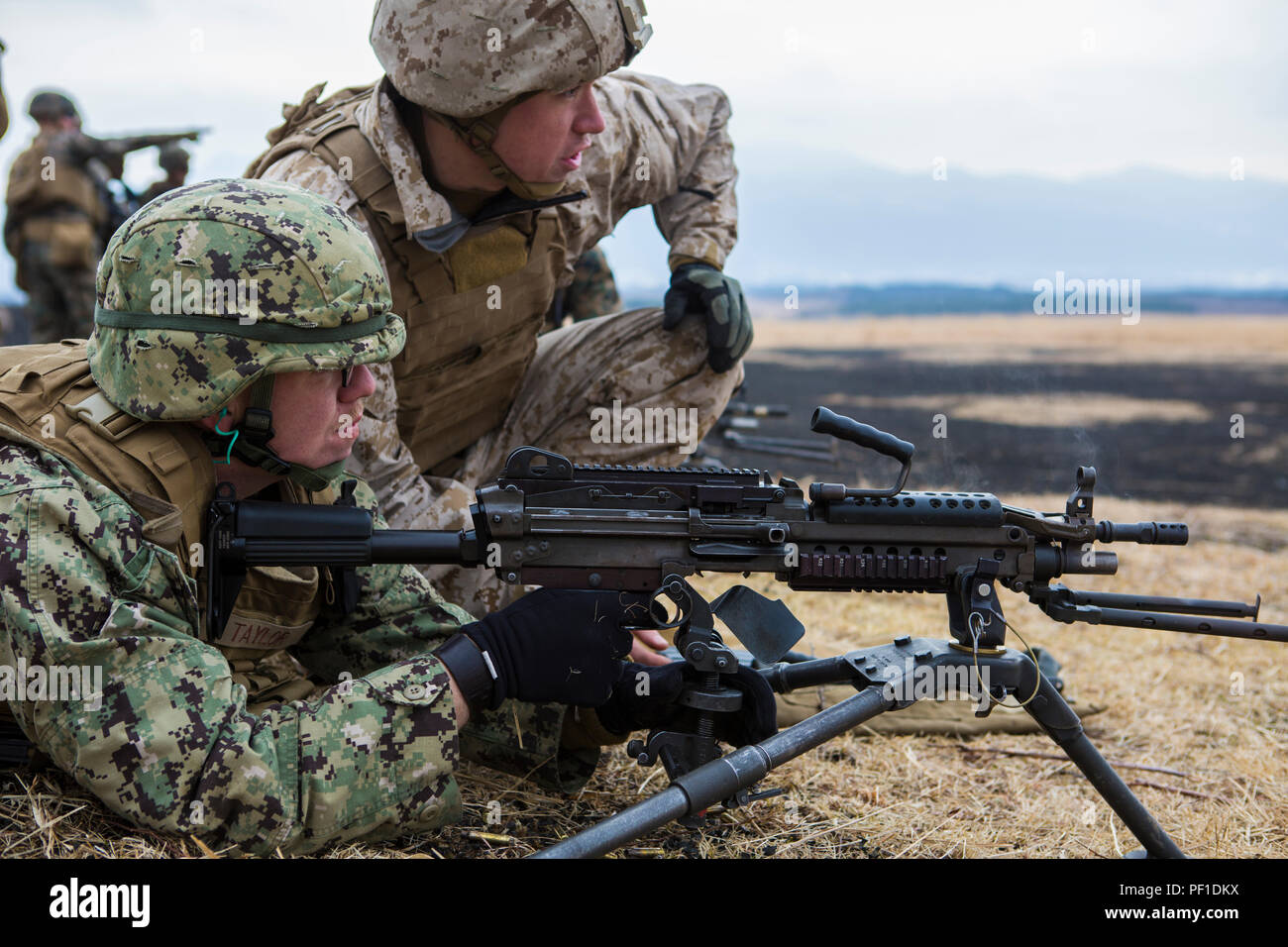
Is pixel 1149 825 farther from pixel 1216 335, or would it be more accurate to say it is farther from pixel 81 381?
pixel 1216 335

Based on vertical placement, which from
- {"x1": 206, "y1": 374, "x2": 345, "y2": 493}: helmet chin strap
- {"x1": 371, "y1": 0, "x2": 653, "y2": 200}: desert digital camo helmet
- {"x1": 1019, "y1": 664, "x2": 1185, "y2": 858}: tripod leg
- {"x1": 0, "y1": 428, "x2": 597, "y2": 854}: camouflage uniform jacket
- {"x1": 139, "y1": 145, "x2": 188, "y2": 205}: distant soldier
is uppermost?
{"x1": 139, "y1": 145, "x2": 188, "y2": 205}: distant soldier

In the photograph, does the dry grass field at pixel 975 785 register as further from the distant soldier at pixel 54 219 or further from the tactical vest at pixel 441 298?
the distant soldier at pixel 54 219

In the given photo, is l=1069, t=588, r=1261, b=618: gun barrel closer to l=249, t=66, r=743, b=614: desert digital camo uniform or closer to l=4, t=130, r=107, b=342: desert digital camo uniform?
l=249, t=66, r=743, b=614: desert digital camo uniform

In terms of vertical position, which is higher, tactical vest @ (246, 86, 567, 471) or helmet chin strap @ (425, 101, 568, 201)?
helmet chin strap @ (425, 101, 568, 201)

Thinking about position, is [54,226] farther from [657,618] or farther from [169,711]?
[657,618]

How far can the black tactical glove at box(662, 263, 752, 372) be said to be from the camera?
15.3 feet

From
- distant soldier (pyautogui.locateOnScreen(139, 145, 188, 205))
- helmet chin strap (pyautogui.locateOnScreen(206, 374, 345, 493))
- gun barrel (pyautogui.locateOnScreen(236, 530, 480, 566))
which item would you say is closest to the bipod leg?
gun barrel (pyautogui.locateOnScreen(236, 530, 480, 566))

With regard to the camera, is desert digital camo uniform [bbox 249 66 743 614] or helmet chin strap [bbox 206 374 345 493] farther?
desert digital camo uniform [bbox 249 66 743 614]

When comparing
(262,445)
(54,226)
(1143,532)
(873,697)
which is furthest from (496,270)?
(54,226)

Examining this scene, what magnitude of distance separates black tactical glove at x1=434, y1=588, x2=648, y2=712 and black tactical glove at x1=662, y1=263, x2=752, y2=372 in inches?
82.7

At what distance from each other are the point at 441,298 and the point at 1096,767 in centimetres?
278

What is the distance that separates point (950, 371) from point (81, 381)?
780 inches

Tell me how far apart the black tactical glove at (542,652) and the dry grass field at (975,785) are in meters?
0.51
